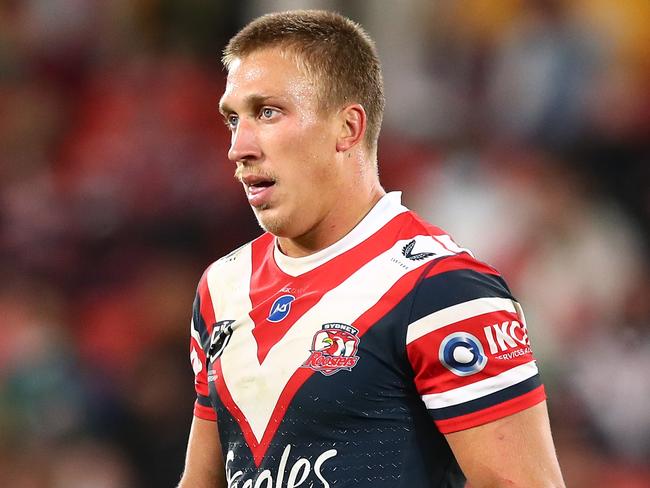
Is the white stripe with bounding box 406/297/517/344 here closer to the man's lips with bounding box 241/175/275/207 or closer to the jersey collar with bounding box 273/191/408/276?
the jersey collar with bounding box 273/191/408/276

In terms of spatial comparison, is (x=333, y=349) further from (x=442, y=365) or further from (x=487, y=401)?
(x=487, y=401)

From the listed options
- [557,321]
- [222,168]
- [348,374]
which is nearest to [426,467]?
[348,374]

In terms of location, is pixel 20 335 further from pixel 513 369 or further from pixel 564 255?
pixel 513 369

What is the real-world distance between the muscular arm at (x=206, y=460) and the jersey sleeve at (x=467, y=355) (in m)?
0.76

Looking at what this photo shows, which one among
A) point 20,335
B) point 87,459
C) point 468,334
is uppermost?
point 468,334

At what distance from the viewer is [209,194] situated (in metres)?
6.82

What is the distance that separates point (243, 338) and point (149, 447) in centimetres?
357

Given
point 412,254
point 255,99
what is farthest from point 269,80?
point 412,254

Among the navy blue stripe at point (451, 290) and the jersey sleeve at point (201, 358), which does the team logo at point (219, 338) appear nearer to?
the jersey sleeve at point (201, 358)

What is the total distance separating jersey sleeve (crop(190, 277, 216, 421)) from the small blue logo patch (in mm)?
266

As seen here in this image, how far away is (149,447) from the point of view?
607cm

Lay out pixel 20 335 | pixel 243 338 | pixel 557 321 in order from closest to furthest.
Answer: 1. pixel 243 338
2. pixel 557 321
3. pixel 20 335

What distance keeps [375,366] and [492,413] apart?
27 cm

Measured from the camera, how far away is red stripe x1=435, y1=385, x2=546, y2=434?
2336 mm
